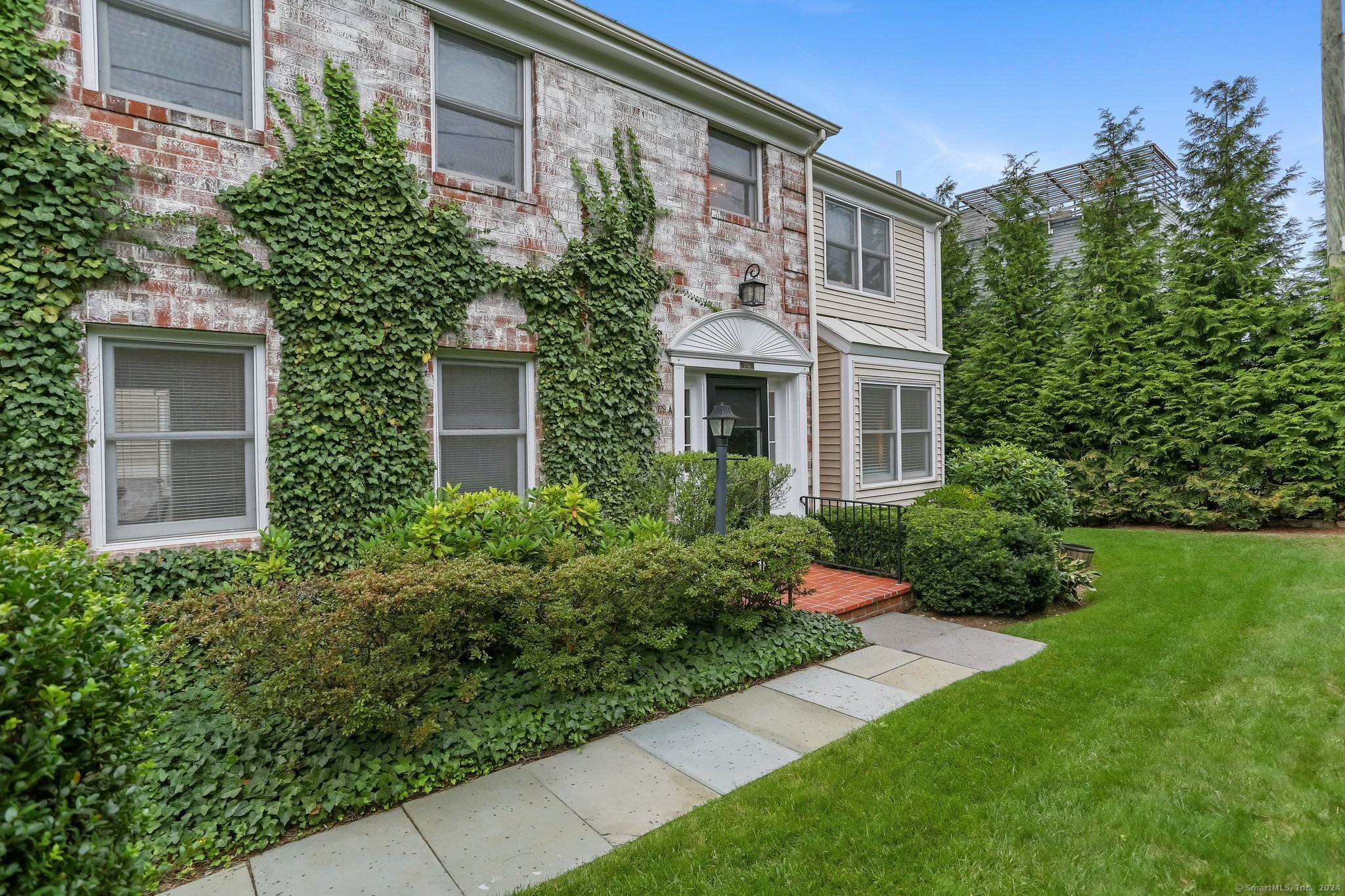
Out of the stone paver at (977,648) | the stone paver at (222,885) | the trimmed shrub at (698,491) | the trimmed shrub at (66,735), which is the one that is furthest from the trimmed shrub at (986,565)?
the trimmed shrub at (66,735)

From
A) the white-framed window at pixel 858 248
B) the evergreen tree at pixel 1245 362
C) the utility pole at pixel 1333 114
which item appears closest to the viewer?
the white-framed window at pixel 858 248

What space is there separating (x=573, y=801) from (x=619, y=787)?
26 cm

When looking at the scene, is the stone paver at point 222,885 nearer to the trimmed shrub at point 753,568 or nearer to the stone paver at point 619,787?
the stone paver at point 619,787

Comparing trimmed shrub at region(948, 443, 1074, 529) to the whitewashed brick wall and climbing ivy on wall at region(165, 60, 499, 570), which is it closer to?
the whitewashed brick wall

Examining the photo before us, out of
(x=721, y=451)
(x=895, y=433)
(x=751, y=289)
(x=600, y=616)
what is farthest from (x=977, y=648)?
(x=895, y=433)

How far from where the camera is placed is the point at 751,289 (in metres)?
8.04

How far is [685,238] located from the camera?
25.0 feet

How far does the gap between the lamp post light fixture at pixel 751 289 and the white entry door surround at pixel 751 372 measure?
0.13 metres

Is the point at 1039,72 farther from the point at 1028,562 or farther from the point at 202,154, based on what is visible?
the point at 202,154

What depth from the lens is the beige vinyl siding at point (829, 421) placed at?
9.31 meters

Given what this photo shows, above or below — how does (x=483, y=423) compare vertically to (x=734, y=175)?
below

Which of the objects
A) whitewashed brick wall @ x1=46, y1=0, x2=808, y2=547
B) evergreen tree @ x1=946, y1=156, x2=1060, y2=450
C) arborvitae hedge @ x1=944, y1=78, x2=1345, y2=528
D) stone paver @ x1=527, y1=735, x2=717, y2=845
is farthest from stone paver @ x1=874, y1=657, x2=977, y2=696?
evergreen tree @ x1=946, y1=156, x2=1060, y2=450

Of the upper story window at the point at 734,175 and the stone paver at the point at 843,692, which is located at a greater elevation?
the upper story window at the point at 734,175

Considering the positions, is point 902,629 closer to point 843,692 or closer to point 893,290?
point 843,692
